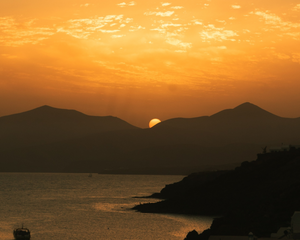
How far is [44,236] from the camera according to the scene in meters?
81.9

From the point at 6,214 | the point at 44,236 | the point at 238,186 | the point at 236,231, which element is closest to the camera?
the point at 236,231

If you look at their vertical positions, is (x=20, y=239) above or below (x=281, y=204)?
below

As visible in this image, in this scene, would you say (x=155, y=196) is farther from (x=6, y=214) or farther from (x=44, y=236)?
(x=44, y=236)

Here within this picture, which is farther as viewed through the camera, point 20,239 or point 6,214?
point 6,214

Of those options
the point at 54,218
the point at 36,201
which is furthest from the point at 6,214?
the point at 36,201

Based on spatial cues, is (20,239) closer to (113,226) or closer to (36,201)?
(113,226)

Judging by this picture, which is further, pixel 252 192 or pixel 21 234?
pixel 252 192

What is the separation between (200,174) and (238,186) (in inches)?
2390

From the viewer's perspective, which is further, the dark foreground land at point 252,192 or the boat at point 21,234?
the boat at point 21,234

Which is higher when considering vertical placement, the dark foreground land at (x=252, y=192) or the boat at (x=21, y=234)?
the dark foreground land at (x=252, y=192)

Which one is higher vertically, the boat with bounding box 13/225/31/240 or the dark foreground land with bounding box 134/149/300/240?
the dark foreground land with bounding box 134/149/300/240

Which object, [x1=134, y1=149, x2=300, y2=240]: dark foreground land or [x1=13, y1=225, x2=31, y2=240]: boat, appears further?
[x1=13, y1=225, x2=31, y2=240]: boat

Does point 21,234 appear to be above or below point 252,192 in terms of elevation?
below

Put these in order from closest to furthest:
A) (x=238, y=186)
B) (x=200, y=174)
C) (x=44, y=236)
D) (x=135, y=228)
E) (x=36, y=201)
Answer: (x=44, y=236), (x=135, y=228), (x=238, y=186), (x=36, y=201), (x=200, y=174)
